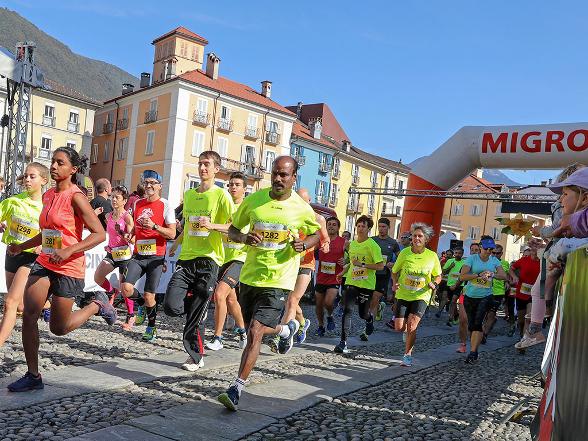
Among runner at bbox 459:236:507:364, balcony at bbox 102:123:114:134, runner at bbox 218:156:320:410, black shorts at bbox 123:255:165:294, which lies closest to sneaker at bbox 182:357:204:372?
runner at bbox 218:156:320:410

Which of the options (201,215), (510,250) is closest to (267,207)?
(201,215)

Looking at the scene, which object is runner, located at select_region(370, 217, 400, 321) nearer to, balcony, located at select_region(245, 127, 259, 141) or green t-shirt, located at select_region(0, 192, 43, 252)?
green t-shirt, located at select_region(0, 192, 43, 252)

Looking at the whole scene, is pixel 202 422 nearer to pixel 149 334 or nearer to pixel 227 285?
pixel 227 285

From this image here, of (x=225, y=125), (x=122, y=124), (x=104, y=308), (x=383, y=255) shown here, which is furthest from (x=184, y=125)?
(x=104, y=308)

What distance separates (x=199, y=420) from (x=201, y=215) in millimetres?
2702

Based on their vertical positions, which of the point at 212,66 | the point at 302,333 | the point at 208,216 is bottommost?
the point at 302,333

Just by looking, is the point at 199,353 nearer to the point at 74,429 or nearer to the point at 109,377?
the point at 109,377

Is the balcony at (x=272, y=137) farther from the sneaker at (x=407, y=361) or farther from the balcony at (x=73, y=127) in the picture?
the sneaker at (x=407, y=361)

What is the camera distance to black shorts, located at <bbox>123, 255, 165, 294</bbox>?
25.3 feet

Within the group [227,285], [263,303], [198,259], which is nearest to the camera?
[263,303]

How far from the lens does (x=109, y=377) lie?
536cm

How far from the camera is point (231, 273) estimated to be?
7.44 m

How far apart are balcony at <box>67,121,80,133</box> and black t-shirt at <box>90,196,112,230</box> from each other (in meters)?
48.0

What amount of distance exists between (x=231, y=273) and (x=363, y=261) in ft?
8.89
